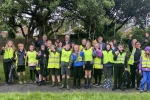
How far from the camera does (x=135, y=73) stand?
1105cm

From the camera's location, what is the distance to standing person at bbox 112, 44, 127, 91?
10586mm

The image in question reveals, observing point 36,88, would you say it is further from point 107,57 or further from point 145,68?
point 145,68

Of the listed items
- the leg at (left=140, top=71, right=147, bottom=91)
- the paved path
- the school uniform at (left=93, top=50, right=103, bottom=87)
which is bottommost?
the paved path

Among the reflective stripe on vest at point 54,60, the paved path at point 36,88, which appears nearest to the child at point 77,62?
the paved path at point 36,88

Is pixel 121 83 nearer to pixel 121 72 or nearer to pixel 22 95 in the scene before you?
pixel 121 72

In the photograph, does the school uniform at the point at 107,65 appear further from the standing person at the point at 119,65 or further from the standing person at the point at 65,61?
the standing person at the point at 65,61

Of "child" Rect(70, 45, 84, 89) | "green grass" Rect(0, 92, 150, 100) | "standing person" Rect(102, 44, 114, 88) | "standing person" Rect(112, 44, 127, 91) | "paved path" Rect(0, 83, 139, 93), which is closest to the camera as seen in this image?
"green grass" Rect(0, 92, 150, 100)

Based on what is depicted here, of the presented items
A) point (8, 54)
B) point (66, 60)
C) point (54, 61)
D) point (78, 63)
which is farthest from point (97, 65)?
point (8, 54)

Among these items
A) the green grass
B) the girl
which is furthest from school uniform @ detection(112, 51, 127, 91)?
the girl

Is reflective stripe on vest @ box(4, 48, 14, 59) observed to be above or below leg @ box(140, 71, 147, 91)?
above

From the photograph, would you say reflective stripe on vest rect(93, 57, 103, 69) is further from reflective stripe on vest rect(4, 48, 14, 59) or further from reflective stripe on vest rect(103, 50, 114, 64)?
reflective stripe on vest rect(4, 48, 14, 59)

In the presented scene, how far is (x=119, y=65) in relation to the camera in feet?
34.8

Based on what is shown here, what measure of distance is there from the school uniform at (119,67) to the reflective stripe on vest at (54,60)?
2.48 meters

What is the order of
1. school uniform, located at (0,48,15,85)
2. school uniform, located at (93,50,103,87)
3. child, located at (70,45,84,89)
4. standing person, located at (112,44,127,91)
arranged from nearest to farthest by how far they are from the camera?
standing person, located at (112,44,127,91) → child, located at (70,45,84,89) → school uniform, located at (93,50,103,87) → school uniform, located at (0,48,15,85)
